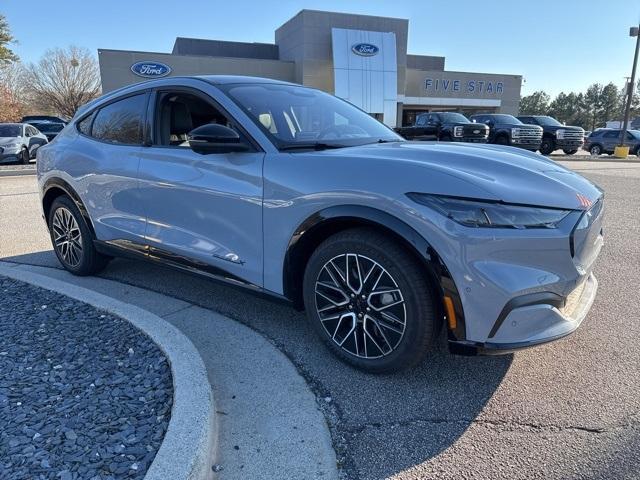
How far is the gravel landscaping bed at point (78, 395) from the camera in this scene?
1960 millimetres

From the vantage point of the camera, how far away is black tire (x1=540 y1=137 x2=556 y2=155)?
21.9 m

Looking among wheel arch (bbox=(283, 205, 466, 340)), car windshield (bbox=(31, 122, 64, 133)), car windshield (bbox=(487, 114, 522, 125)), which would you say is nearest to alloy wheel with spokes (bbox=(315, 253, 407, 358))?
wheel arch (bbox=(283, 205, 466, 340))

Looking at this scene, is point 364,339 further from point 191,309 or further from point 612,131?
point 612,131

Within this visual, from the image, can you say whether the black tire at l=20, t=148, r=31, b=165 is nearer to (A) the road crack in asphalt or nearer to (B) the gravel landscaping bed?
(B) the gravel landscaping bed

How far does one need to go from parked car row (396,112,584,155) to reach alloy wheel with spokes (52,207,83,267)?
45.9 ft

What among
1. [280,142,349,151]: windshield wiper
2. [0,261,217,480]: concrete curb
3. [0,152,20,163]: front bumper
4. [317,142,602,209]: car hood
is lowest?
[0,261,217,480]: concrete curb

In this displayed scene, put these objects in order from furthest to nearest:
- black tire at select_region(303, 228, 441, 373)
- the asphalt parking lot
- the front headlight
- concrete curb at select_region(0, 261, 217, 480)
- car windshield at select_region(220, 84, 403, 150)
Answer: car windshield at select_region(220, 84, 403, 150), black tire at select_region(303, 228, 441, 373), the front headlight, the asphalt parking lot, concrete curb at select_region(0, 261, 217, 480)

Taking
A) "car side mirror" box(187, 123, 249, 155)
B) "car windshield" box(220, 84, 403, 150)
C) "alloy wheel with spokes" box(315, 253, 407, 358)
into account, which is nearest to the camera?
"alloy wheel with spokes" box(315, 253, 407, 358)

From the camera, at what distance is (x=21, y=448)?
2.03 m

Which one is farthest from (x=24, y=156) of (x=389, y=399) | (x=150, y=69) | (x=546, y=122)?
(x=546, y=122)

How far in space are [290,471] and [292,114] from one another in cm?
235

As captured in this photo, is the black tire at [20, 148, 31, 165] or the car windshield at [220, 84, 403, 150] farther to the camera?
the black tire at [20, 148, 31, 165]

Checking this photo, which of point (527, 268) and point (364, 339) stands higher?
point (527, 268)

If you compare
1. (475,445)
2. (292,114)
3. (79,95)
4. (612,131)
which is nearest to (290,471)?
(475,445)
